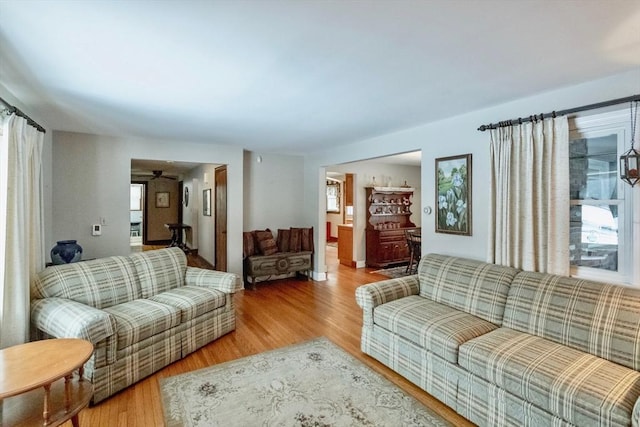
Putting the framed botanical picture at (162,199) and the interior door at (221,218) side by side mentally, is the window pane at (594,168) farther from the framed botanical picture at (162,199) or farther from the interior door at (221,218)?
the framed botanical picture at (162,199)

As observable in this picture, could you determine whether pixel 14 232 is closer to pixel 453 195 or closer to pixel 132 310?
pixel 132 310

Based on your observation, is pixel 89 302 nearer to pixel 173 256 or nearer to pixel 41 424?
pixel 173 256

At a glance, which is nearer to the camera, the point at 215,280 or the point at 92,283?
the point at 92,283

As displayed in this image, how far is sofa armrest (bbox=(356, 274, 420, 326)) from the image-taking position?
291cm

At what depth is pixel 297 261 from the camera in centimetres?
567

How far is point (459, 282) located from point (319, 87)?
6.94 ft

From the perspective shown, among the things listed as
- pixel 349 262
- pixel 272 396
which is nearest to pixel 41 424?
pixel 272 396

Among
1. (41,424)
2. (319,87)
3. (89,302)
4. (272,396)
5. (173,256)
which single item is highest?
(319,87)

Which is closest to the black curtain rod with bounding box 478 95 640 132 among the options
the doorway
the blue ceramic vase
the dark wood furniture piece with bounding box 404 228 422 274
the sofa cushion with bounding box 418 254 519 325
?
the sofa cushion with bounding box 418 254 519 325

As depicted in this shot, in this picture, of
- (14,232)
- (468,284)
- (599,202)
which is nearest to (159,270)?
(14,232)

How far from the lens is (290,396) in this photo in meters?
2.33

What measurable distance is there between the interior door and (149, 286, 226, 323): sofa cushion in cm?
193

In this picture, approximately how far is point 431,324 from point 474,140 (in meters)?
1.90

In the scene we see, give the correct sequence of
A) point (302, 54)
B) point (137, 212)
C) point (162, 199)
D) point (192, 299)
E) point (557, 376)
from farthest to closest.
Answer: point (137, 212)
point (162, 199)
point (192, 299)
point (302, 54)
point (557, 376)
